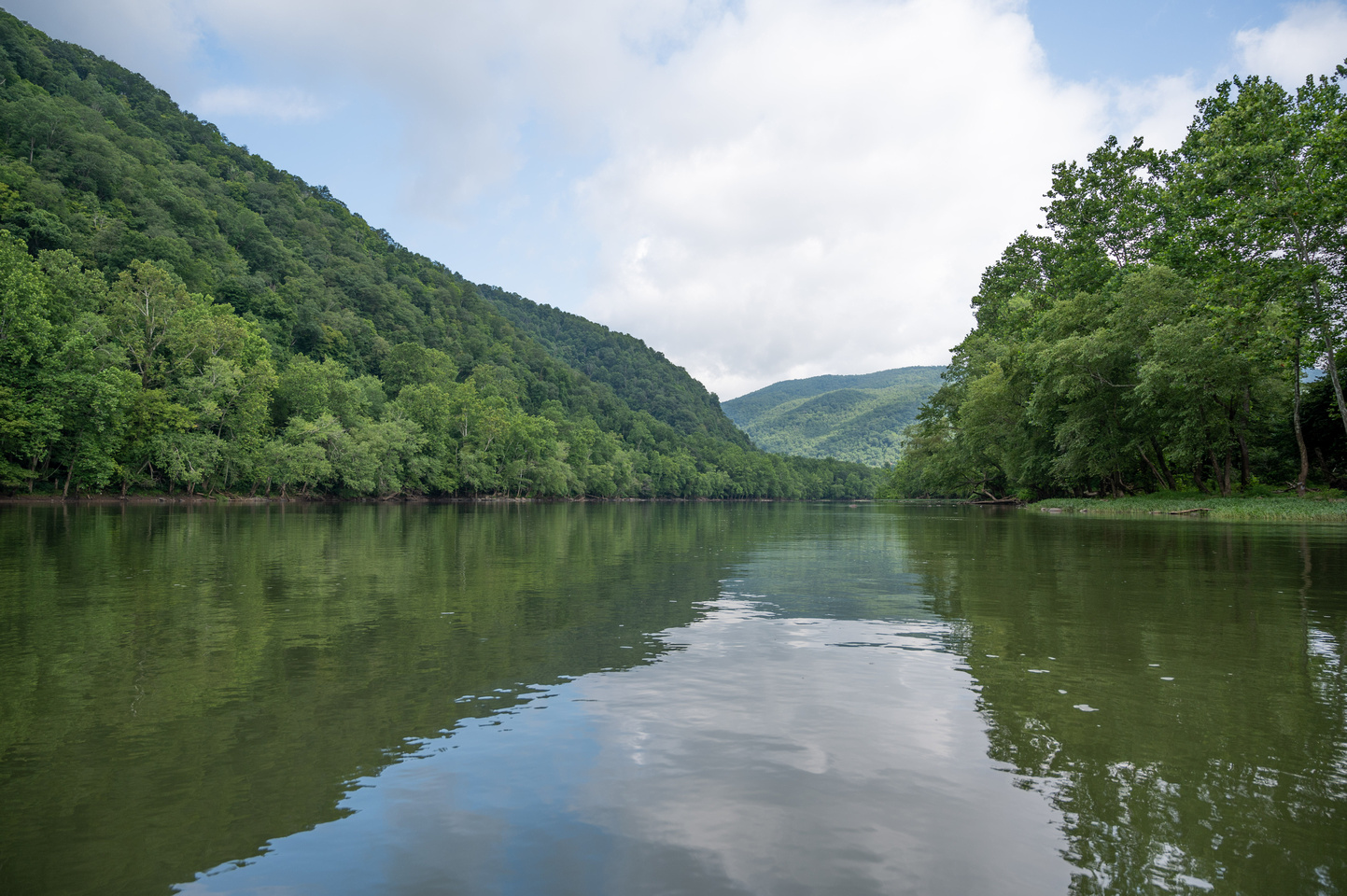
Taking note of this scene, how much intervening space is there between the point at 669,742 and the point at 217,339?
70969mm

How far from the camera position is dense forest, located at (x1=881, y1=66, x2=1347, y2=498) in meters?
28.8

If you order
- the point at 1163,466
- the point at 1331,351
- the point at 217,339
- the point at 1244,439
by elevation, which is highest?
the point at 217,339

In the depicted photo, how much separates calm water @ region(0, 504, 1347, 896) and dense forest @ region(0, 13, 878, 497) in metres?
52.3

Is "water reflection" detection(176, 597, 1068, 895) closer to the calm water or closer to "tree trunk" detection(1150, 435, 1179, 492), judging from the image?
the calm water

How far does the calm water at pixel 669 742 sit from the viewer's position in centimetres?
383

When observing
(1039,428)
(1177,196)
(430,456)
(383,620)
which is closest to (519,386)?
(430,456)

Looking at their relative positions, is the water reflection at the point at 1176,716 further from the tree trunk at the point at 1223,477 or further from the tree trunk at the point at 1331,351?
the tree trunk at the point at 1223,477

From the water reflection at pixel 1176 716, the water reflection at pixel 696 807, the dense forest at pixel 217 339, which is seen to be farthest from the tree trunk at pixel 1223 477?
the dense forest at pixel 217 339

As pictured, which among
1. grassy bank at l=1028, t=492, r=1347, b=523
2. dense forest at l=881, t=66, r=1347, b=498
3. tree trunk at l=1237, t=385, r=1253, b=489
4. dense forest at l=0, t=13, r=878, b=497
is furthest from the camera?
dense forest at l=0, t=13, r=878, b=497

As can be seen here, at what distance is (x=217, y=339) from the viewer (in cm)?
6406

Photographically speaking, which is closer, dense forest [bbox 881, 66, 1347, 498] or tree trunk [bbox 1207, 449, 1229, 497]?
dense forest [bbox 881, 66, 1347, 498]

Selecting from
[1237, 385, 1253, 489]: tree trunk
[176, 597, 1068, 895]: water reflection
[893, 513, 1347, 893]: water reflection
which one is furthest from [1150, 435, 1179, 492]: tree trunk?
[176, 597, 1068, 895]: water reflection

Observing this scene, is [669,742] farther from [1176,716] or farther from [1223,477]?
[1223,477]

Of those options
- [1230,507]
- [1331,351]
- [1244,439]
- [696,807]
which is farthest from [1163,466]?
[696,807]
